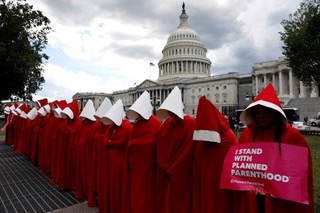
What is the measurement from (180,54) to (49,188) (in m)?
85.4

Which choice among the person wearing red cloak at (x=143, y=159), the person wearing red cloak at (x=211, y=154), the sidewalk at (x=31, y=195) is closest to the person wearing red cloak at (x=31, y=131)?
the sidewalk at (x=31, y=195)

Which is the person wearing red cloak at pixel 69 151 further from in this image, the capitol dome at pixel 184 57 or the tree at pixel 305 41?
the capitol dome at pixel 184 57

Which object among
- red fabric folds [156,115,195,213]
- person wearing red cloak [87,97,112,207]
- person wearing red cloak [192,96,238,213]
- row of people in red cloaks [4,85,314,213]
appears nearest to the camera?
row of people in red cloaks [4,85,314,213]

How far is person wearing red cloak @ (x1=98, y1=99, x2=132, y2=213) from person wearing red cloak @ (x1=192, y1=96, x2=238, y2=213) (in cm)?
171

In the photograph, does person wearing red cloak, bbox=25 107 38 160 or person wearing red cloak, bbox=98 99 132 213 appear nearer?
person wearing red cloak, bbox=98 99 132 213

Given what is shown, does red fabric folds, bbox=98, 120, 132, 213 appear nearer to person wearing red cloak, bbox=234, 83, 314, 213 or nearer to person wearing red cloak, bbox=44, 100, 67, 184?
person wearing red cloak, bbox=234, 83, 314, 213

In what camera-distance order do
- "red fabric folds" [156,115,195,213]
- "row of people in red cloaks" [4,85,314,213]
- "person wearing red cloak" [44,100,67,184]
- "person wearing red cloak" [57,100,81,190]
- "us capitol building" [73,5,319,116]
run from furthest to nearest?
"us capitol building" [73,5,319,116] → "person wearing red cloak" [44,100,67,184] → "person wearing red cloak" [57,100,81,190] → "red fabric folds" [156,115,195,213] → "row of people in red cloaks" [4,85,314,213]

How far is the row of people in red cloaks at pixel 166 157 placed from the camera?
2.79 m

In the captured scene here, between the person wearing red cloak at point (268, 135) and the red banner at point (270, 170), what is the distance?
0.24 ft

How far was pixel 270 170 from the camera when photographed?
246 cm

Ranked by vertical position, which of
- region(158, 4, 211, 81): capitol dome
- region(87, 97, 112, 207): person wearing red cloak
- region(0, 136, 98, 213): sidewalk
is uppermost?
region(158, 4, 211, 81): capitol dome

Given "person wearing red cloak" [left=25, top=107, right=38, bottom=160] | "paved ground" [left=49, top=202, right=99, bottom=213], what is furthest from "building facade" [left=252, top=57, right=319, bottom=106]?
"paved ground" [left=49, top=202, right=99, bottom=213]

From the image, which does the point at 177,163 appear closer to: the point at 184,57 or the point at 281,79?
the point at 281,79

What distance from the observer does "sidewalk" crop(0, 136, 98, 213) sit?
5531 mm
